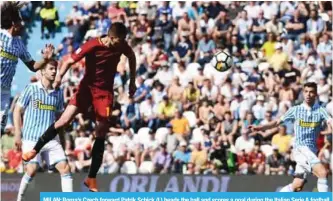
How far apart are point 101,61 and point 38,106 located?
138 centimetres

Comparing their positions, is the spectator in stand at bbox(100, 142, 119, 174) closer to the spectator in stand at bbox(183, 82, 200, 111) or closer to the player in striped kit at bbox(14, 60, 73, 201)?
the spectator in stand at bbox(183, 82, 200, 111)

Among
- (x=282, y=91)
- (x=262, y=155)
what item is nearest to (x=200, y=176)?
(x=262, y=155)

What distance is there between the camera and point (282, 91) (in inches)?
957

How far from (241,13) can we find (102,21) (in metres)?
3.43

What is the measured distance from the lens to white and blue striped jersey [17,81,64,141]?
15938mm

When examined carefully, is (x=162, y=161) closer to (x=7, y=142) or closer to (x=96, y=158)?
(x=7, y=142)

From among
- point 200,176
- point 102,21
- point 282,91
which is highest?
point 102,21

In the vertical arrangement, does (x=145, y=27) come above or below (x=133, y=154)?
above


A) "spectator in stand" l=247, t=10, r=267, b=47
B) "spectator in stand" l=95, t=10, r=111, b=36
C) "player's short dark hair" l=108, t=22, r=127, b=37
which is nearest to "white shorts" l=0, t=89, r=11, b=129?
"player's short dark hair" l=108, t=22, r=127, b=37

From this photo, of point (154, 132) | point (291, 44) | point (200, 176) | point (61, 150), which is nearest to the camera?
point (61, 150)

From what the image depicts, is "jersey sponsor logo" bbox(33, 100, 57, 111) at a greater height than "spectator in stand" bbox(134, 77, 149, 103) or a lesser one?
lesser

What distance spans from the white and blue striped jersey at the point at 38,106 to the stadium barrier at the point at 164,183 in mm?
6080

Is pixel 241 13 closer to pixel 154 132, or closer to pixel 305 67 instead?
pixel 305 67

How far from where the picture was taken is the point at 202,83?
25000 mm
